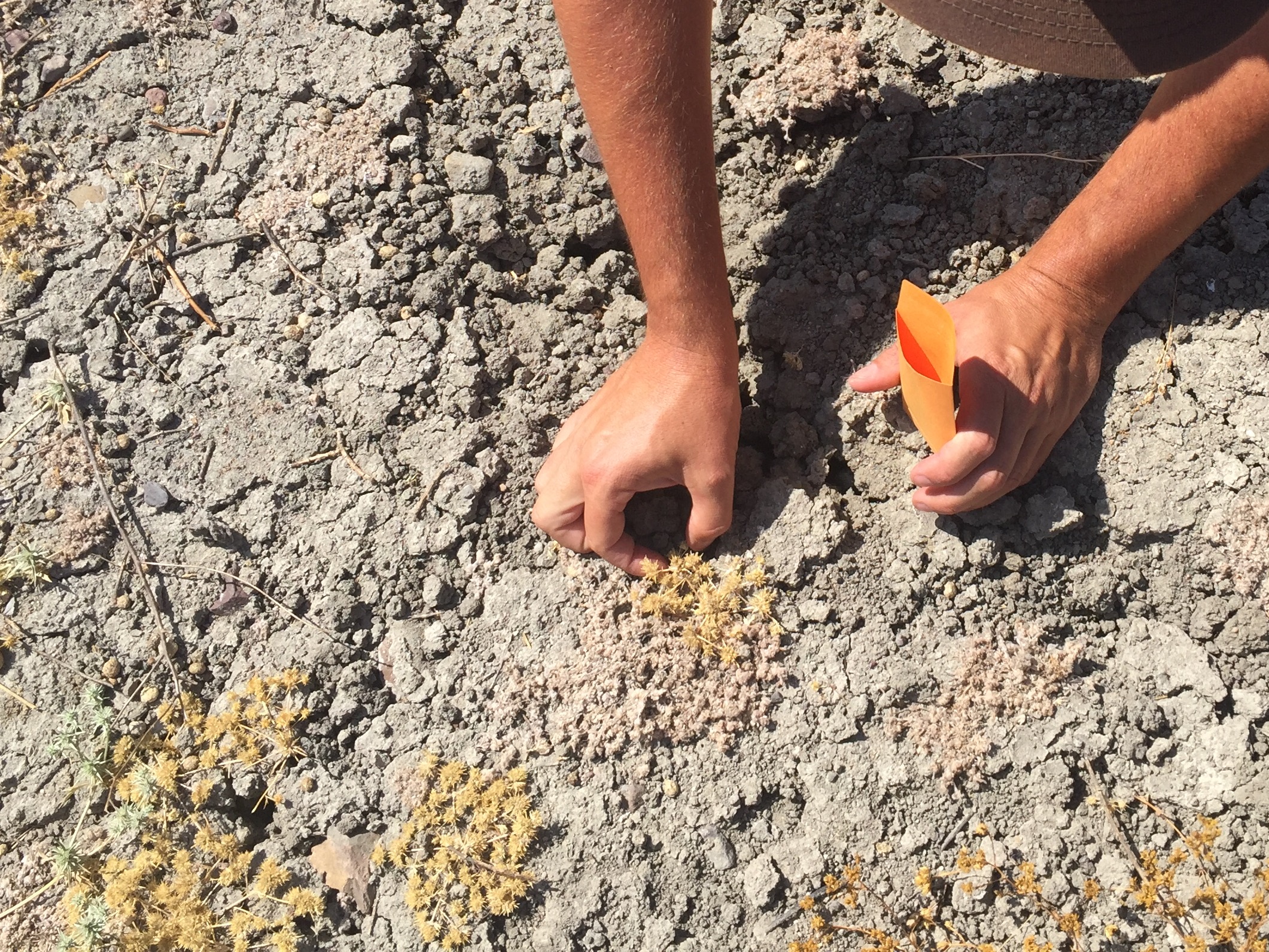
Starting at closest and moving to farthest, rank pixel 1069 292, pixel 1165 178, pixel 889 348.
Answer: pixel 1165 178
pixel 1069 292
pixel 889 348

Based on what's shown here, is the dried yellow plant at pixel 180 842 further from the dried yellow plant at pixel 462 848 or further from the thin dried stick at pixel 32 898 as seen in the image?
the dried yellow plant at pixel 462 848

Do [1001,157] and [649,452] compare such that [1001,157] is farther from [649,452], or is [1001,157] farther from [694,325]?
[649,452]

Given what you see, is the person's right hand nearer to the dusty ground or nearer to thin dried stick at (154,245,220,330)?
the dusty ground

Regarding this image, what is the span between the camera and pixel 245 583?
207 centimetres

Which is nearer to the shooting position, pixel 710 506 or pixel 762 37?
pixel 710 506

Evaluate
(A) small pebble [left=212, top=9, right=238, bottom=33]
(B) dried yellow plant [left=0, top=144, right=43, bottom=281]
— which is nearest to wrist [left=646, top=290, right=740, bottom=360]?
(A) small pebble [left=212, top=9, right=238, bottom=33]

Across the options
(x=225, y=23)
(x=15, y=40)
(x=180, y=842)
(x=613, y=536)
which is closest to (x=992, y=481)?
(x=613, y=536)

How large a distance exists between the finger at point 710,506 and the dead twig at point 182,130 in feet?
5.34

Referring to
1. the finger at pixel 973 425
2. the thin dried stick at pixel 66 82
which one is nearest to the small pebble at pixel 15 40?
the thin dried stick at pixel 66 82

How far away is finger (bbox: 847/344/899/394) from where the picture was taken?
6.09 feet

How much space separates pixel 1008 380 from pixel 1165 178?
50 cm

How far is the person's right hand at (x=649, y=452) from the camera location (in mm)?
1798

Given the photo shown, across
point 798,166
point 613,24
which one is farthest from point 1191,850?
point 613,24

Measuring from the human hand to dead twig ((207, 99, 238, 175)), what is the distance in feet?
5.63
